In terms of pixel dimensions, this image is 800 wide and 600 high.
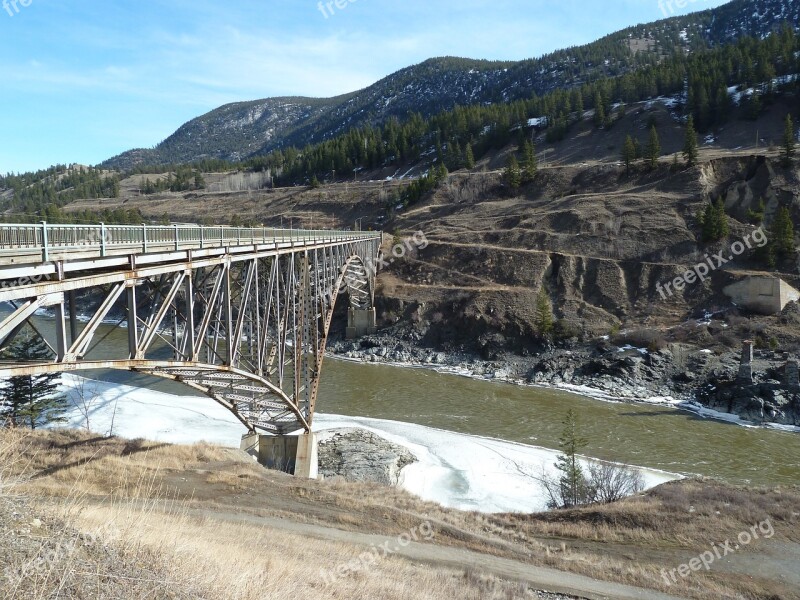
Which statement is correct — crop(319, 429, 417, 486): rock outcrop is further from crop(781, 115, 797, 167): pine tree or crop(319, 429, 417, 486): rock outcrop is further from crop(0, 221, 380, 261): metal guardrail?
crop(781, 115, 797, 167): pine tree

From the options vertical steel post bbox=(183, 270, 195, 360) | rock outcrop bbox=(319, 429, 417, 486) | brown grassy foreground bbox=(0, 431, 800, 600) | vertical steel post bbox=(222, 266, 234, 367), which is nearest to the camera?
brown grassy foreground bbox=(0, 431, 800, 600)

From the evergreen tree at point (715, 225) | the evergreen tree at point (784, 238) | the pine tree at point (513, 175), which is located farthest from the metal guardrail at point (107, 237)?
the pine tree at point (513, 175)

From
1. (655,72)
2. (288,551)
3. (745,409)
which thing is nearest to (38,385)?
(288,551)

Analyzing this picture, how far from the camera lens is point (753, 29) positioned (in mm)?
189500

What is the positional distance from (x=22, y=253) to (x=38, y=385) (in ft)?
70.9

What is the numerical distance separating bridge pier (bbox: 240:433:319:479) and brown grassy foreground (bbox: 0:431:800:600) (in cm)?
214

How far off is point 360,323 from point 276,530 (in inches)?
1450

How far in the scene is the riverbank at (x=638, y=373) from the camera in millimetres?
29984

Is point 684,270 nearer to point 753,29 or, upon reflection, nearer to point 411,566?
point 411,566

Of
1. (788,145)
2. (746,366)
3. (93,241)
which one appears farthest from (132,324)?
(788,145)

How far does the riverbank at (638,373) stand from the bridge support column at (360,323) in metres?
3.00

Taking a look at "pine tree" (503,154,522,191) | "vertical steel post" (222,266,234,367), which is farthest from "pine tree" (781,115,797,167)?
"vertical steel post" (222,266,234,367)

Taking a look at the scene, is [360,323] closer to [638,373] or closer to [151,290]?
[638,373]

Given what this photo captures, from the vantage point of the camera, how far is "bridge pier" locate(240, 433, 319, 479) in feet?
69.6
